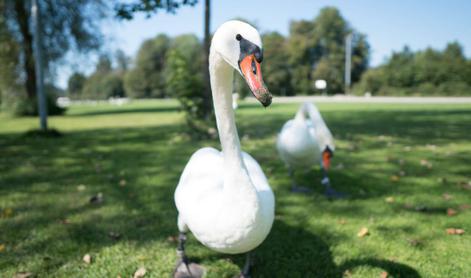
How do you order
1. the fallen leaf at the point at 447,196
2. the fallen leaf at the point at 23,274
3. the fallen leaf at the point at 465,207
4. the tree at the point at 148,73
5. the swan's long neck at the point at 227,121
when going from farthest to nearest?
1. the tree at the point at 148,73
2. the fallen leaf at the point at 447,196
3. the fallen leaf at the point at 465,207
4. the fallen leaf at the point at 23,274
5. the swan's long neck at the point at 227,121

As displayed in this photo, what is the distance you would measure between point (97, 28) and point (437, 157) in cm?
2012

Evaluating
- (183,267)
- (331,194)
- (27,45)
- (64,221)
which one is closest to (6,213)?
(64,221)

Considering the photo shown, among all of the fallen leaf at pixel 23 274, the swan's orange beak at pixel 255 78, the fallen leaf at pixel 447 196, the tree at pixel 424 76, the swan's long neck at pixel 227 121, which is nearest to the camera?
the swan's orange beak at pixel 255 78

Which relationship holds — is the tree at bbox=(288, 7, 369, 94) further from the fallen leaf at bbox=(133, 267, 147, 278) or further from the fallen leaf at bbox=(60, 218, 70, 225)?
the fallen leaf at bbox=(133, 267, 147, 278)

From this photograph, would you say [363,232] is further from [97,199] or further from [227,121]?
[97,199]

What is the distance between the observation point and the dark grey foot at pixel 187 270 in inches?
110

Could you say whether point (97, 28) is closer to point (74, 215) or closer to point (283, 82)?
point (74, 215)

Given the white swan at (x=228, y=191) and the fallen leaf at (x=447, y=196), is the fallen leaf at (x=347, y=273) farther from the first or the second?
the fallen leaf at (x=447, y=196)

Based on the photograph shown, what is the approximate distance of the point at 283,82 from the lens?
61375 mm

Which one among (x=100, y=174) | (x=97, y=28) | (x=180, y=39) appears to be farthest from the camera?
(x=180, y=39)

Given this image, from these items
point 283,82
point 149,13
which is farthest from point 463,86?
point 149,13

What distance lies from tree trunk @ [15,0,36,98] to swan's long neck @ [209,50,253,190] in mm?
20213

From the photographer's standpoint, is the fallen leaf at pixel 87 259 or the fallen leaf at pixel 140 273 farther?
the fallen leaf at pixel 87 259

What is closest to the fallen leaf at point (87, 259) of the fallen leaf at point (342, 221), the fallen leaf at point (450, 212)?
the fallen leaf at point (342, 221)
